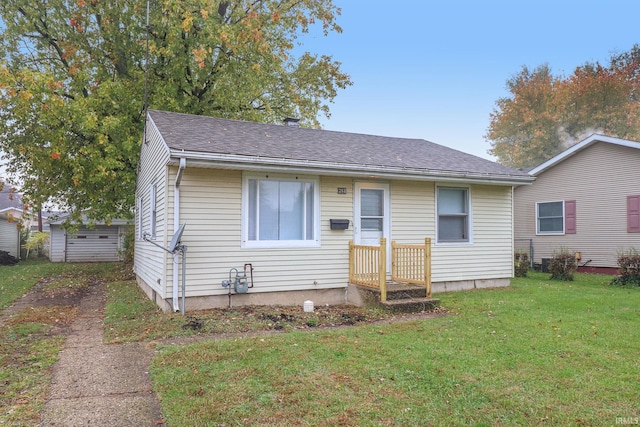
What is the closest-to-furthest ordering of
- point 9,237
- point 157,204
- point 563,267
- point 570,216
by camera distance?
point 157,204 < point 563,267 < point 570,216 < point 9,237

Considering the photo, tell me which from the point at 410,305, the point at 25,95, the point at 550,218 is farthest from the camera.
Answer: the point at 550,218

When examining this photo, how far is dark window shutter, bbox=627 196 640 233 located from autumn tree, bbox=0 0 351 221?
12285 millimetres

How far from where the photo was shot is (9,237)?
21.9m

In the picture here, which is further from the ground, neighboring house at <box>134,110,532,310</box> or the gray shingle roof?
the gray shingle roof

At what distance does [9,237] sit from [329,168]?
22.1 m

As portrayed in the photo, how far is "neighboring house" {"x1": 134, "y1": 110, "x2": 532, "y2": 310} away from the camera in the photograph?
23.0ft

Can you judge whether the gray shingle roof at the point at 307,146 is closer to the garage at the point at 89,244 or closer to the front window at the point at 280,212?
the front window at the point at 280,212

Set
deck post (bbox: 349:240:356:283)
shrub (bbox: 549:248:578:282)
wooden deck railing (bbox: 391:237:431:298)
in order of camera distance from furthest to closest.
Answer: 1. shrub (bbox: 549:248:578:282)
2. deck post (bbox: 349:240:356:283)
3. wooden deck railing (bbox: 391:237:431:298)

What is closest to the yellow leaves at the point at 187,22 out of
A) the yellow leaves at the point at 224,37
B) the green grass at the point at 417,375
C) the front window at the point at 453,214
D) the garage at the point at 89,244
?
the yellow leaves at the point at 224,37

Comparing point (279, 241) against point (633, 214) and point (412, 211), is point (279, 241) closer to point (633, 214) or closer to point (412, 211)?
point (412, 211)

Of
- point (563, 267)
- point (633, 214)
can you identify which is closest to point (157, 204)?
point (563, 267)

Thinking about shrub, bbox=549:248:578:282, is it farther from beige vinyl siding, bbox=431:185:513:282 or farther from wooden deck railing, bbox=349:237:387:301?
wooden deck railing, bbox=349:237:387:301

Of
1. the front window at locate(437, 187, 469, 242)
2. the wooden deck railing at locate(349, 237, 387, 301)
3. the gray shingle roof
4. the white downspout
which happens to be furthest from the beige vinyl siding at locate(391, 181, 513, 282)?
the white downspout

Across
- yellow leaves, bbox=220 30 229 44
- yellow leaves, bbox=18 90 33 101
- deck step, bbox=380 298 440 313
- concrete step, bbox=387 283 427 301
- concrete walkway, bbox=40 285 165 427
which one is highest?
yellow leaves, bbox=220 30 229 44
